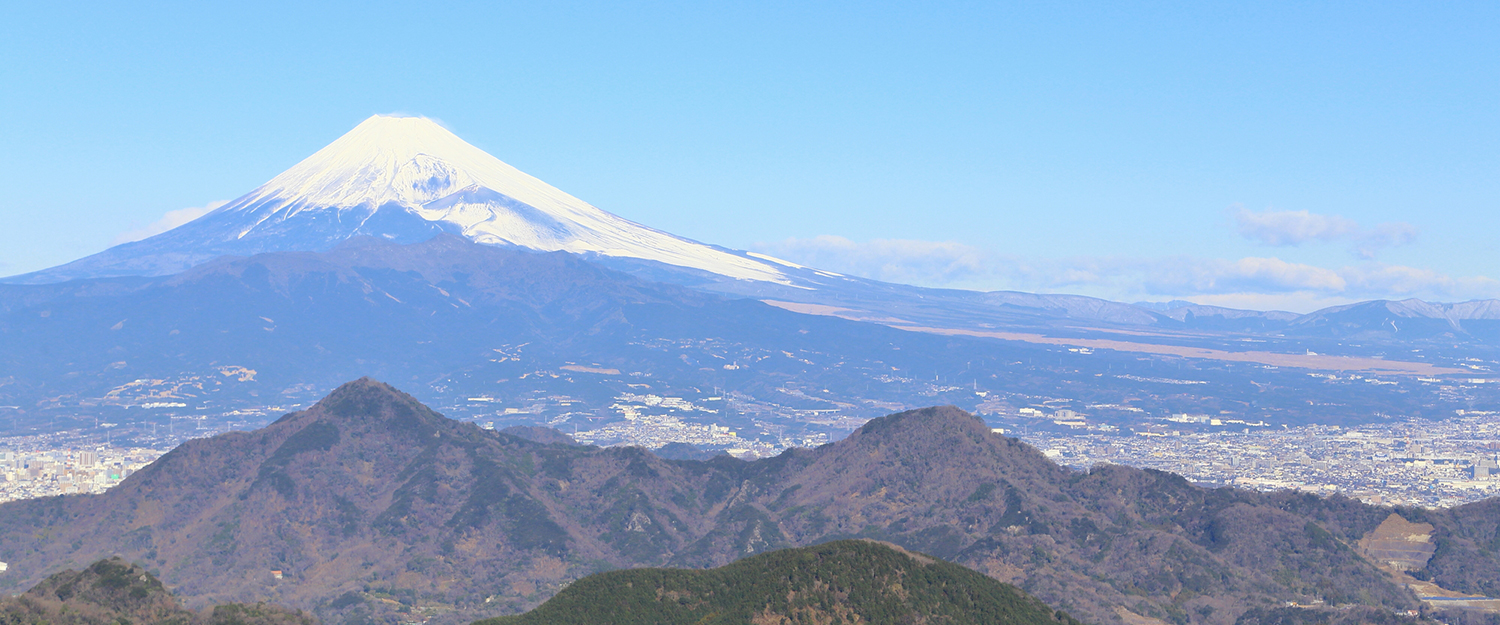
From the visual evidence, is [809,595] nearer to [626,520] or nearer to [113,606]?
[113,606]

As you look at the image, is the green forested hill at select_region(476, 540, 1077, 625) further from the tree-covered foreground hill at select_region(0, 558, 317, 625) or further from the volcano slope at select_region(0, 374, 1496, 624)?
the volcano slope at select_region(0, 374, 1496, 624)

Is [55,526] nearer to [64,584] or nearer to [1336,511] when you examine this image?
[64,584]

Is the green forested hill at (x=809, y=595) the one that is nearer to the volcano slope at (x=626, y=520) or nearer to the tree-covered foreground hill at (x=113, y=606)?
the tree-covered foreground hill at (x=113, y=606)

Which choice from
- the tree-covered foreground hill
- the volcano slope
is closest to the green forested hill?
the tree-covered foreground hill

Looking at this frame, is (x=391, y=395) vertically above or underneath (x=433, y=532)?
above

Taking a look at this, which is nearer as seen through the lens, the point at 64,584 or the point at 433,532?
the point at 64,584

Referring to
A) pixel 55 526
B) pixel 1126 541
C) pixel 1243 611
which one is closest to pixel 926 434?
pixel 1126 541
